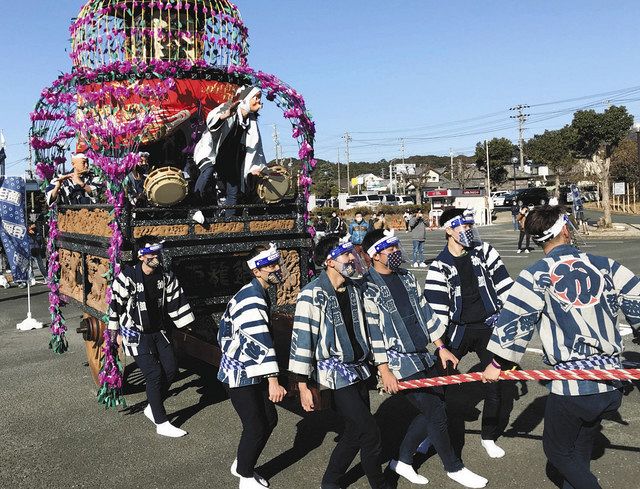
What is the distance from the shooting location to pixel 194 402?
604 cm

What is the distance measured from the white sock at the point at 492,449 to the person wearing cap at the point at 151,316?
2474mm

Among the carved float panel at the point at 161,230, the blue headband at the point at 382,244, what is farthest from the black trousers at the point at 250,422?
the carved float panel at the point at 161,230

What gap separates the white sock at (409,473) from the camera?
13.3 feet

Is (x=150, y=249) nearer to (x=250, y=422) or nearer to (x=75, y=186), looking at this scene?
(x=250, y=422)

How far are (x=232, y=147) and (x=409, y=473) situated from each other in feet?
12.3

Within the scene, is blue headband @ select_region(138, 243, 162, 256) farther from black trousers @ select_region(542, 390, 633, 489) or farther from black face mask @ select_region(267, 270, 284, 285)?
black trousers @ select_region(542, 390, 633, 489)

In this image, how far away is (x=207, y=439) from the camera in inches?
199

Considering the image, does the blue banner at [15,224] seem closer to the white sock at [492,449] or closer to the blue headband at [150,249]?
the blue headband at [150,249]

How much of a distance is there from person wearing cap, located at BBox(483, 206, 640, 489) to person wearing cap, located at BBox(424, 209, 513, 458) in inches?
47.7

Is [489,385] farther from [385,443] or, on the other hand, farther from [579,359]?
[579,359]

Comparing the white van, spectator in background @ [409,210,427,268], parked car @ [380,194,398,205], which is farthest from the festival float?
parked car @ [380,194,398,205]

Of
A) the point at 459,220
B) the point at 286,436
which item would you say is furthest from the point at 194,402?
the point at 459,220

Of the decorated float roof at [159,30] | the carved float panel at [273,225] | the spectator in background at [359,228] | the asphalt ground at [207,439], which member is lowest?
the asphalt ground at [207,439]

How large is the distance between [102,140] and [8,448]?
A: 8.93ft
